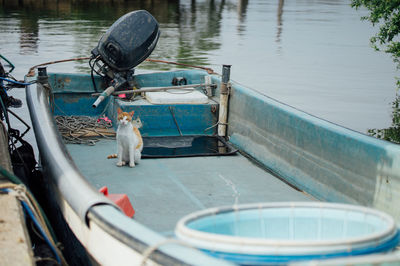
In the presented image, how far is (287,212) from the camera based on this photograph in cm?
252

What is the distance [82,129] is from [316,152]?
252 cm

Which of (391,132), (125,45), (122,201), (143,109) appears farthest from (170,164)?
(391,132)

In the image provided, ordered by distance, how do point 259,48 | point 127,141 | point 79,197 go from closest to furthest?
1. point 79,197
2. point 127,141
3. point 259,48

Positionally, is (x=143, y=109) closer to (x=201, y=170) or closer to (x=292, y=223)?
(x=201, y=170)

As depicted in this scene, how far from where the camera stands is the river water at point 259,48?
11.8 meters

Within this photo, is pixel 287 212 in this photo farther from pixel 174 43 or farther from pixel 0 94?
pixel 174 43

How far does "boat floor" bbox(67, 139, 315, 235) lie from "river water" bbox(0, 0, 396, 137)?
17.2ft

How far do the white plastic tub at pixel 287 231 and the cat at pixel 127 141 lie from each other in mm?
2017

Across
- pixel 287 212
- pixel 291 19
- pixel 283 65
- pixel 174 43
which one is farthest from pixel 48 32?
pixel 287 212

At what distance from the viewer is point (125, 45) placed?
5.76 m

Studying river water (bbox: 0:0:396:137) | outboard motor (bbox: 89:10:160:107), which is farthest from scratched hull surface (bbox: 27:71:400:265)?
river water (bbox: 0:0:396:137)

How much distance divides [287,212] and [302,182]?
1.94 meters

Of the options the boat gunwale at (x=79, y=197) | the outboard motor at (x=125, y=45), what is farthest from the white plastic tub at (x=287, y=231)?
the outboard motor at (x=125, y=45)

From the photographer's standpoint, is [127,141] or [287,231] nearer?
[287,231]
